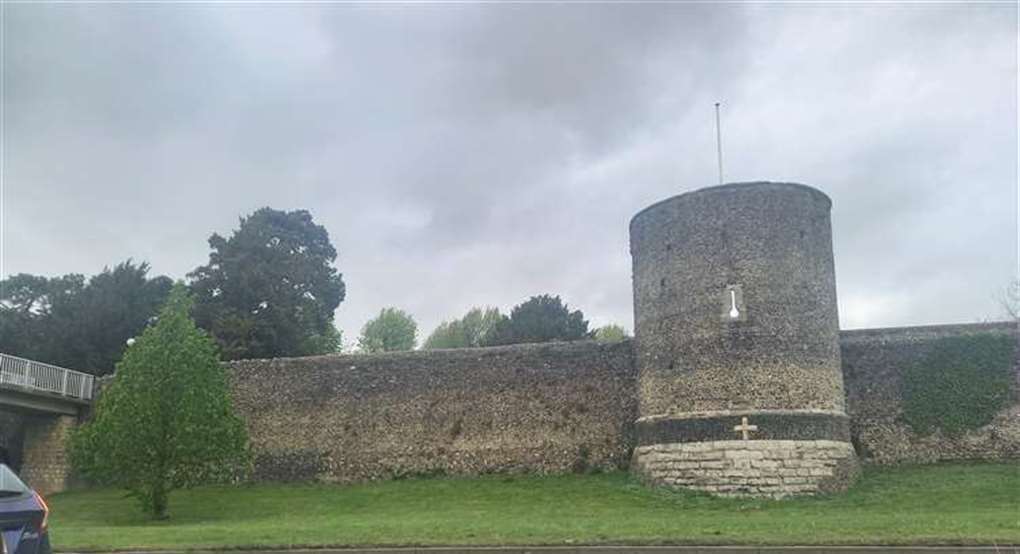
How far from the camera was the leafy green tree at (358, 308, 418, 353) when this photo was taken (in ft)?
245

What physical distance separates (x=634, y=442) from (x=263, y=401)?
11.8 m

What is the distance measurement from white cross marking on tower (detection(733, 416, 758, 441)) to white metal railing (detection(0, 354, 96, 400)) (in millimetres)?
22308

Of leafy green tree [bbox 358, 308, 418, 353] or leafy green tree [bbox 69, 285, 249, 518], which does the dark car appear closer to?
leafy green tree [bbox 69, 285, 249, 518]

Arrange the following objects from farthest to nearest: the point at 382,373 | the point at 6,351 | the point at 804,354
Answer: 1. the point at 6,351
2. the point at 382,373
3. the point at 804,354

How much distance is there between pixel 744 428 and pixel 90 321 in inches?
1391

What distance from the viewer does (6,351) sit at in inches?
1800

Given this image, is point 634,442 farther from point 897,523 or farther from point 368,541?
point 368,541

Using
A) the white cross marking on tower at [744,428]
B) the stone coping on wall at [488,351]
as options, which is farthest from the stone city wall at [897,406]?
the stone coping on wall at [488,351]

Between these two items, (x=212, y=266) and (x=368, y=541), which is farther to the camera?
(x=212, y=266)

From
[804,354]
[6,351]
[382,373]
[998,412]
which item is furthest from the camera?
[6,351]

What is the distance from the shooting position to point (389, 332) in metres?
75.6

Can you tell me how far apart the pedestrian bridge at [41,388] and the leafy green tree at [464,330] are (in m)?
40.9

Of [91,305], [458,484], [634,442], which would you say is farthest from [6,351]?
[634,442]

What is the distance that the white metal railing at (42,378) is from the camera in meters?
29.7
